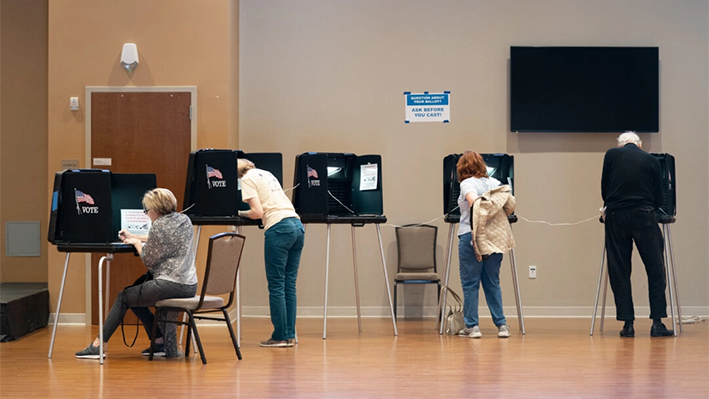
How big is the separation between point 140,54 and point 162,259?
261 centimetres

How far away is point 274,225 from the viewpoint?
17.7 ft

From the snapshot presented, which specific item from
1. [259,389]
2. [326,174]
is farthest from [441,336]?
[259,389]

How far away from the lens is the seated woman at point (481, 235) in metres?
5.92

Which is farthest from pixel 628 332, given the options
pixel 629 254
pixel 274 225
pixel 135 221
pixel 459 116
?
pixel 135 221

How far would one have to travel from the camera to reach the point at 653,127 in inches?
295

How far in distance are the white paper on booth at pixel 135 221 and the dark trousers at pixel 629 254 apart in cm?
356

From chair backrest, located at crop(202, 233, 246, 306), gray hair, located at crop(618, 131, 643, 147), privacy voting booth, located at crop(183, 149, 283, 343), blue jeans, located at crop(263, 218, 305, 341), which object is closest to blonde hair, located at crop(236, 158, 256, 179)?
privacy voting booth, located at crop(183, 149, 283, 343)

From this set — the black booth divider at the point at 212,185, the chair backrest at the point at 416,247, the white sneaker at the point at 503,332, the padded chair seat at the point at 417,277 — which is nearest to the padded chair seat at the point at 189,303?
the black booth divider at the point at 212,185

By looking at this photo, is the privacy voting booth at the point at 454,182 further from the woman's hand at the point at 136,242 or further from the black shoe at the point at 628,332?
the woman's hand at the point at 136,242

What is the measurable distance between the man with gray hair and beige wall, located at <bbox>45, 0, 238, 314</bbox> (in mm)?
3296

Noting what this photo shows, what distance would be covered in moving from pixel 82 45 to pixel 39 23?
1031 mm

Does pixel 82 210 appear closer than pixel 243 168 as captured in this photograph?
Yes

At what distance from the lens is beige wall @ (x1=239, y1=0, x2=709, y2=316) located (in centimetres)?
758

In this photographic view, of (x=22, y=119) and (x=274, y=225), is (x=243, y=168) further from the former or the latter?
(x=22, y=119)
